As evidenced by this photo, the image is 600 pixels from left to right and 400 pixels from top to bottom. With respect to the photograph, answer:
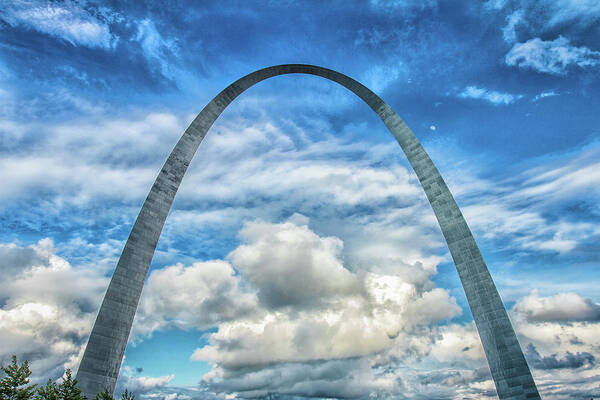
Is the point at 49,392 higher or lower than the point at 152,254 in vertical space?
lower

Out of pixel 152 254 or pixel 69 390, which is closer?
pixel 69 390

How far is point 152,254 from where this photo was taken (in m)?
29.3

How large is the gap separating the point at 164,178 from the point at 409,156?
19976mm

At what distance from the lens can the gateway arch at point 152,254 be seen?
25.1 meters

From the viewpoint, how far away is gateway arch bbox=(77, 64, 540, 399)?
82.5 feet

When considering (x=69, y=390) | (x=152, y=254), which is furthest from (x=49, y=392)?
(x=152, y=254)

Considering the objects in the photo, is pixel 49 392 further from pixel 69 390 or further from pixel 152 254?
pixel 152 254

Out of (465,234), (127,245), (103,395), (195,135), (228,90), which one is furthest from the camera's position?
(228,90)

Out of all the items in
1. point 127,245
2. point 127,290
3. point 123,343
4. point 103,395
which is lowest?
point 103,395

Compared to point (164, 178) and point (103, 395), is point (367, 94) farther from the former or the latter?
point (103, 395)

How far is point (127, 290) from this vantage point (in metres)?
27.0

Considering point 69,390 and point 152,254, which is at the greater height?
point 152,254

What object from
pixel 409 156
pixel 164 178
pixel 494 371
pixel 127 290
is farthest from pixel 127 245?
pixel 494 371

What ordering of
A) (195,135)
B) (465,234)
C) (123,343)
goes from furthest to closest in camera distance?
1. (195,135)
2. (465,234)
3. (123,343)
